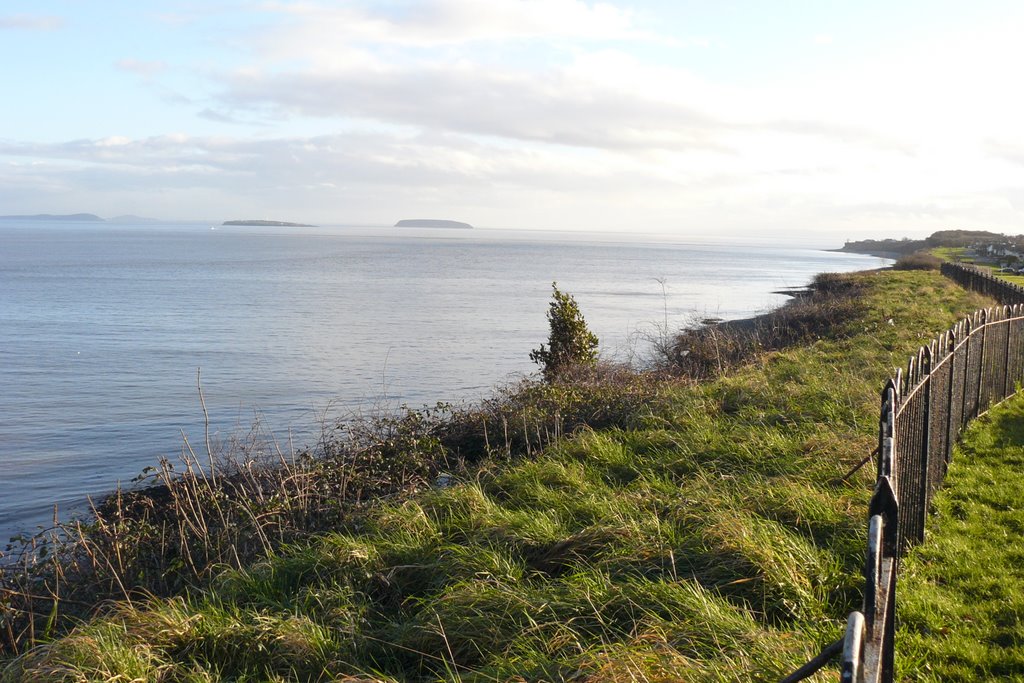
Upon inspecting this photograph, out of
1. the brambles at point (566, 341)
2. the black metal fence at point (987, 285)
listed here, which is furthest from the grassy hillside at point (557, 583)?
the black metal fence at point (987, 285)

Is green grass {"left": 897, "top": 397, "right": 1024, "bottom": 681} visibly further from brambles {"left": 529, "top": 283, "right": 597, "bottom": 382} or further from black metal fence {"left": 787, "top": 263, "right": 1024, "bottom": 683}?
brambles {"left": 529, "top": 283, "right": 597, "bottom": 382}

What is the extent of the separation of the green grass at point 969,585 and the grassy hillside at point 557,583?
444mm

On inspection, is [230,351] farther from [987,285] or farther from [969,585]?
[969,585]

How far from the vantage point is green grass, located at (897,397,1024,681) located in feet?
16.3

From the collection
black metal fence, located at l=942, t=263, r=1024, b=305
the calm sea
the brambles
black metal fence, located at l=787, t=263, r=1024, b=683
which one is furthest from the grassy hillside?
black metal fence, located at l=942, t=263, r=1024, b=305

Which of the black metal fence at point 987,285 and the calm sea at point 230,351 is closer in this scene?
the calm sea at point 230,351

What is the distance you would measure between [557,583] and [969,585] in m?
2.91

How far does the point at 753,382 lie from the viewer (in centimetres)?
1370

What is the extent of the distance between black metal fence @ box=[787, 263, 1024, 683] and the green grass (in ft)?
0.78

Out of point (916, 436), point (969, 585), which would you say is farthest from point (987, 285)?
point (969, 585)

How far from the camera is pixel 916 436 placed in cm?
658

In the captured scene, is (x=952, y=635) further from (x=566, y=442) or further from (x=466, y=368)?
(x=466, y=368)

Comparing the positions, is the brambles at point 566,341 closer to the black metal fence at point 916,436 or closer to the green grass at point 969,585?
the black metal fence at point 916,436

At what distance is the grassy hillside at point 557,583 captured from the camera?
16.5ft
